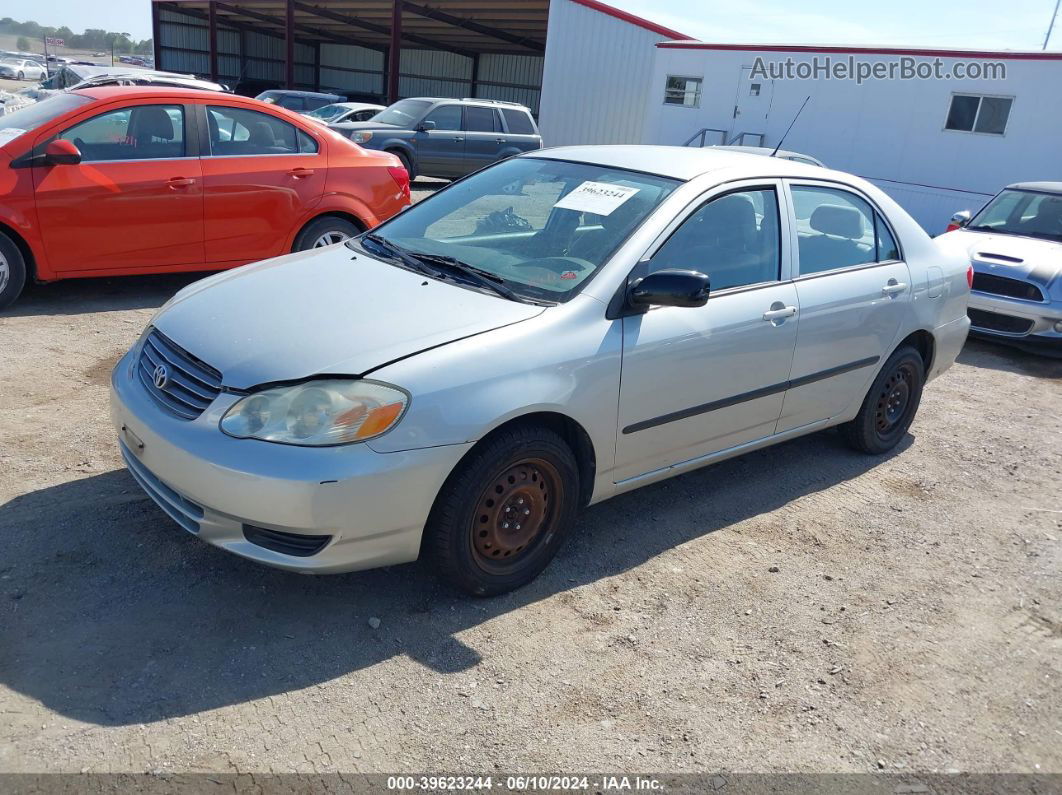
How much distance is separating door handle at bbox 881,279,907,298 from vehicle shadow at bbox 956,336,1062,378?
3521 mm

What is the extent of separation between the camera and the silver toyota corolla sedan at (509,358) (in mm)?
2912

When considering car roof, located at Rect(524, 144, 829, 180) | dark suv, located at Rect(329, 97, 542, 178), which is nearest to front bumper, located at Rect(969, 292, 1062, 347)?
car roof, located at Rect(524, 144, 829, 180)

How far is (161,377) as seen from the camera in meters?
3.24

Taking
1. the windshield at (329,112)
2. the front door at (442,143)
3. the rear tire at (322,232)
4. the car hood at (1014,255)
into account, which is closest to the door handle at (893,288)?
the car hood at (1014,255)

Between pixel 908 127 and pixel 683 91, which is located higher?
pixel 683 91

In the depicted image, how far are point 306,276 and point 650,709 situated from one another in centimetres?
226

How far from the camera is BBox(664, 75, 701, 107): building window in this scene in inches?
791

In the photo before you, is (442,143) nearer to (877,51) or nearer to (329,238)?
(877,51)

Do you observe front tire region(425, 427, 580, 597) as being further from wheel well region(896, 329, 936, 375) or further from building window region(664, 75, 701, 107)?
building window region(664, 75, 701, 107)

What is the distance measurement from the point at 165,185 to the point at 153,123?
51 centimetres

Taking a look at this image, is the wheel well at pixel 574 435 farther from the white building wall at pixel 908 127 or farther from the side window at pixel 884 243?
the white building wall at pixel 908 127

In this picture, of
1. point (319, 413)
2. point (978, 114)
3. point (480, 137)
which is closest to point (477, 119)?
point (480, 137)

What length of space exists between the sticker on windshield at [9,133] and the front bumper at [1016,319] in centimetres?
820

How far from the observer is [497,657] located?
120 inches
